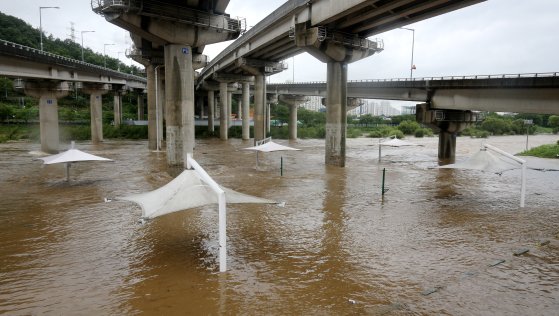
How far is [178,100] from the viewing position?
25.6 metres

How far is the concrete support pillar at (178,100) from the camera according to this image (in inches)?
1006

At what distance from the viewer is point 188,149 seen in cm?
2669

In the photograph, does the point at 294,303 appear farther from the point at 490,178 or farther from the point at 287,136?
the point at 287,136

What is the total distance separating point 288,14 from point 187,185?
22.3 meters

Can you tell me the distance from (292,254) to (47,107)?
37.3m

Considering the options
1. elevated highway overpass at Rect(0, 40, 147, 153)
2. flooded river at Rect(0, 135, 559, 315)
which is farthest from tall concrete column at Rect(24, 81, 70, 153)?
flooded river at Rect(0, 135, 559, 315)

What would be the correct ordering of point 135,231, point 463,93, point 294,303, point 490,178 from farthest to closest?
point 463,93, point 490,178, point 135,231, point 294,303

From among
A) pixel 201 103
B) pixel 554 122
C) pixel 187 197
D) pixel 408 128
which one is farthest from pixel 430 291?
pixel 201 103

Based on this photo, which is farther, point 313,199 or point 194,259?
point 313,199

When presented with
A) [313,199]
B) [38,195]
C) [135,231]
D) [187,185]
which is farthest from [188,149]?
[187,185]

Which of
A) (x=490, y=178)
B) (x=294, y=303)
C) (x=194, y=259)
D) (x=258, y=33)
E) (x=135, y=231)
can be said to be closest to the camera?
(x=294, y=303)

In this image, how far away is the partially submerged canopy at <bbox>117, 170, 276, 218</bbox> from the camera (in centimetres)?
1035

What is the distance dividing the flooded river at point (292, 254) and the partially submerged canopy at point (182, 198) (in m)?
1.48

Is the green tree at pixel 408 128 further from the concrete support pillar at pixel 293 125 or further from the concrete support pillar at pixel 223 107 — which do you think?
the concrete support pillar at pixel 223 107
